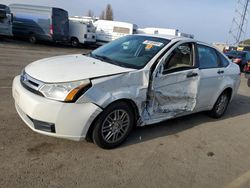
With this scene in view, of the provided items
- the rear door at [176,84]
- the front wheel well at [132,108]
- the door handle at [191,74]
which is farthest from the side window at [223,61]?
the front wheel well at [132,108]

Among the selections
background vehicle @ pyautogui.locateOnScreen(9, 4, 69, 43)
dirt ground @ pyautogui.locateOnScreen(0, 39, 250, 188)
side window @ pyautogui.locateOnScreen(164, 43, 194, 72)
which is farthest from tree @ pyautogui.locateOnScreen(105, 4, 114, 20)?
dirt ground @ pyautogui.locateOnScreen(0, 39, 250, 188)

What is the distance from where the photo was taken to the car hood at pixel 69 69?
10.8ft

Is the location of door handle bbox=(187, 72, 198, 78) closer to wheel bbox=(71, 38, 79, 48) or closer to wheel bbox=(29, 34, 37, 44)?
wheel bbox=(29, 34, 37, 44)

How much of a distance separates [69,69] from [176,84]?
70.1 inches

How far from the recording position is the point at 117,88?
3.44 m

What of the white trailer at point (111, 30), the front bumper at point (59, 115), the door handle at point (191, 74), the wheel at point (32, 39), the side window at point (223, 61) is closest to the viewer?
the front bumper at point (59, 115)

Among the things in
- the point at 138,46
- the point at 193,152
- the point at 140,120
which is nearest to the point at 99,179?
the point at 140,120

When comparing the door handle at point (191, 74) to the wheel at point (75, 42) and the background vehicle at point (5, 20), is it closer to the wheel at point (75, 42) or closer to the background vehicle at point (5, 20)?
the background vehicle at point (5, 20)

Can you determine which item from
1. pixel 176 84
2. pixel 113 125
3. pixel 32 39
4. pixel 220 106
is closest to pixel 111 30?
pixel 32 39

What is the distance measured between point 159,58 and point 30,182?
2.48 meters

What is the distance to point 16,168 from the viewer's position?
9.80ft

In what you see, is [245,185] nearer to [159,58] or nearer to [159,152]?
[159,152]

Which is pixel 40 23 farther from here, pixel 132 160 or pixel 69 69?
pixel 132 160

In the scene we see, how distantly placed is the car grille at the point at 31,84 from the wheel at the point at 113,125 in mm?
870
